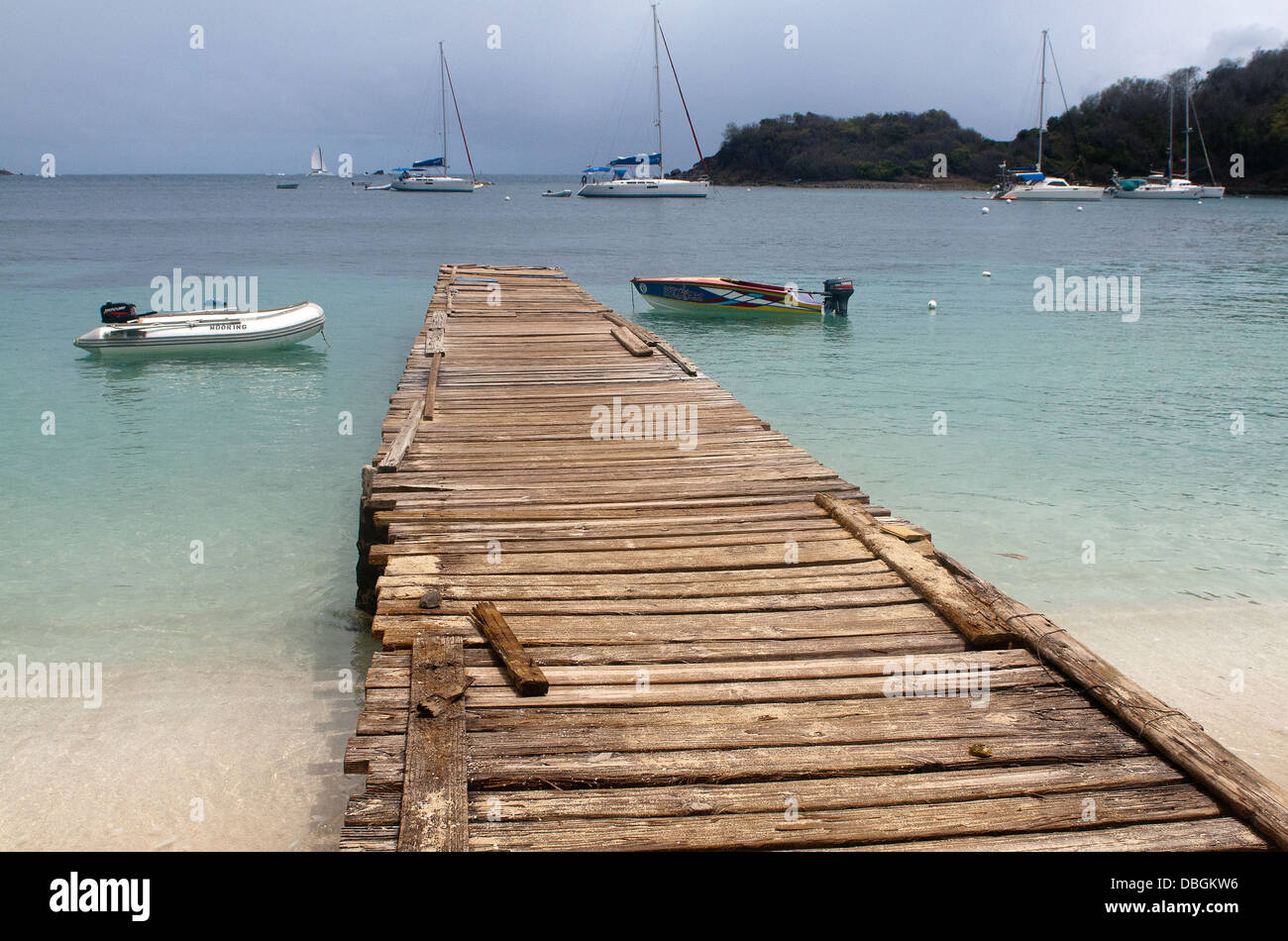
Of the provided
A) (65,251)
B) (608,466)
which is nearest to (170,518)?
(608,466)

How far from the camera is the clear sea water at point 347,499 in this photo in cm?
568

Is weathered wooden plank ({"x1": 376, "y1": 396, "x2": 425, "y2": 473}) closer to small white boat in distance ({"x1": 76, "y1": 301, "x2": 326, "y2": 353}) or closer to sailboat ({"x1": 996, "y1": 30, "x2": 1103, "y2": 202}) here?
small white boat in distance ({"x1": 76, "y1": 301, "x2": 326, "y2": 353})

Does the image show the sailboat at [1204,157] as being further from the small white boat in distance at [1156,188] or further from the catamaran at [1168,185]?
the small white boat in distance at [1156,188]

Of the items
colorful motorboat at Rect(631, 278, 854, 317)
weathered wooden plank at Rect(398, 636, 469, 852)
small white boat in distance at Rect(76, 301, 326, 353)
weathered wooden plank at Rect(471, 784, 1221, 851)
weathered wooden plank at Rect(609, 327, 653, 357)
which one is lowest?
weathered wooden plank at Rect(471, 784, 1221, 851)

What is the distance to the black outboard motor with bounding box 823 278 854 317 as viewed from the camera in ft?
77.2

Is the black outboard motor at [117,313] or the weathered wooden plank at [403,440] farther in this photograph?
the black outboard motor at [117,313]

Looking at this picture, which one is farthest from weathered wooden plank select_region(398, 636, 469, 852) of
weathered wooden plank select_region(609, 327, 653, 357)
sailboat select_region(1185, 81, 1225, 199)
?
sailboat select_region(1185, 81, 1225, 199)

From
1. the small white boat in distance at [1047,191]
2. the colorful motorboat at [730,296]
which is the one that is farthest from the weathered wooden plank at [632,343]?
the small white boat in distance at [1047,191]

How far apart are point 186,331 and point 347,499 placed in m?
9.64

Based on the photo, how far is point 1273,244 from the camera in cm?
4762

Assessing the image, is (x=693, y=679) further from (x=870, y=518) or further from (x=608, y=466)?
(x=608, y=466)

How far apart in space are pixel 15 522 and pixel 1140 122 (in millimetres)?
129661

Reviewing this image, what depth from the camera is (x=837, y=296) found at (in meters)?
23.7

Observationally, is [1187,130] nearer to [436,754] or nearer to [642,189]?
[642,189]
